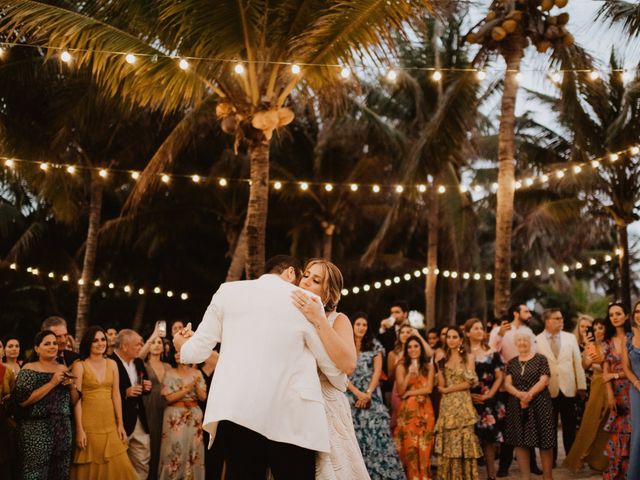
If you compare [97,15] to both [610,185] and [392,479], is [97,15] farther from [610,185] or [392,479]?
[610,185]

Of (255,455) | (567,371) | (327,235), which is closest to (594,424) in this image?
(567,371)

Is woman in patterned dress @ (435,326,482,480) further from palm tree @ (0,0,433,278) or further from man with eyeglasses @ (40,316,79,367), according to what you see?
man with eyeglasses @ (40,316,79,367)

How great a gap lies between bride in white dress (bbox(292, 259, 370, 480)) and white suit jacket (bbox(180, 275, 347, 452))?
0.06 meters

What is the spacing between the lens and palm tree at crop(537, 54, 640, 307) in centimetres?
1655

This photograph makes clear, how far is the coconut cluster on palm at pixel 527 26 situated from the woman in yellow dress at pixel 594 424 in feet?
15.7

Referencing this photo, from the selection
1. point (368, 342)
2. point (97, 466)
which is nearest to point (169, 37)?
point (368, 342)

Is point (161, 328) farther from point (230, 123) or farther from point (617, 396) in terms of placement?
point (617, 396)

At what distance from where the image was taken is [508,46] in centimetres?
1240

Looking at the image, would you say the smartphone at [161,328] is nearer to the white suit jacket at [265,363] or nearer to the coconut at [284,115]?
the coconut at [284,115]

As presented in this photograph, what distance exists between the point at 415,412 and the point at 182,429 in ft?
8.68

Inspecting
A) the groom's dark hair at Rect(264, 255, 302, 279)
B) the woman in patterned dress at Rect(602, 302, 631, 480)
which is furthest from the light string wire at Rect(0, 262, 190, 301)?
the groom's dark hair at Rect(264, 255, 302, 279)

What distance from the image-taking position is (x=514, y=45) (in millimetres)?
12336

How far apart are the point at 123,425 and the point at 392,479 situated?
115 inches

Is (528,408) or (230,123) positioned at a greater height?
(230,123)
